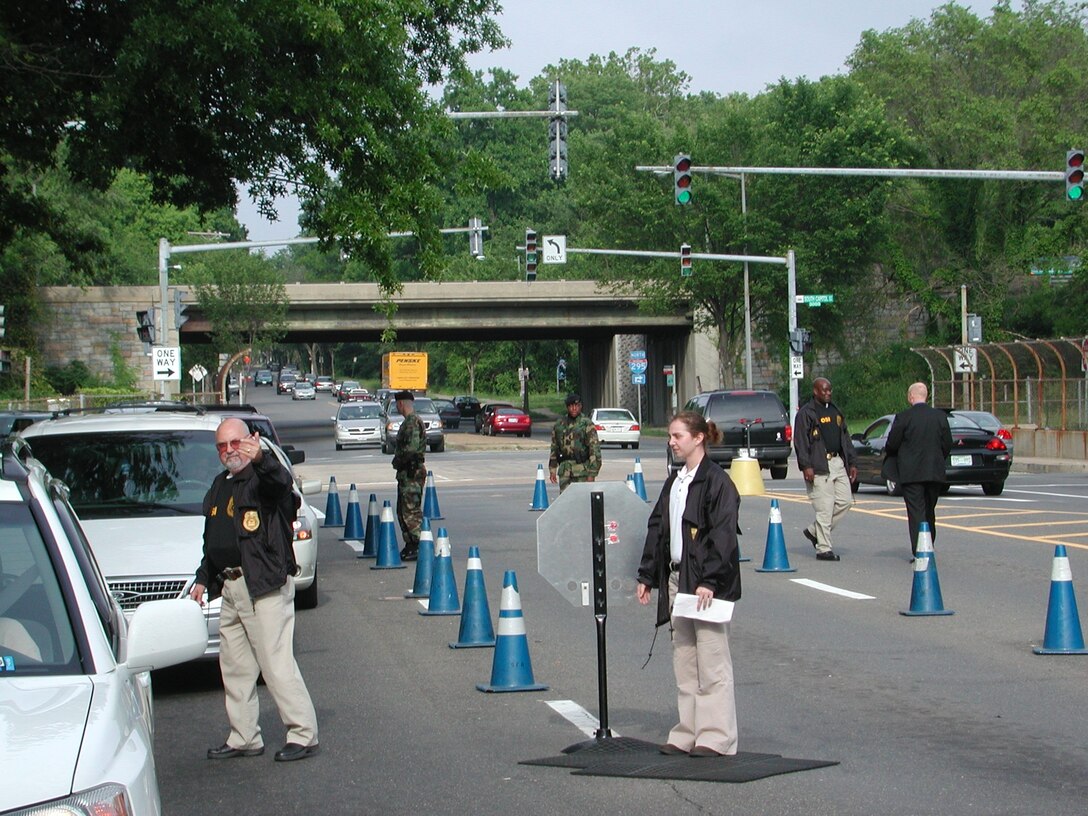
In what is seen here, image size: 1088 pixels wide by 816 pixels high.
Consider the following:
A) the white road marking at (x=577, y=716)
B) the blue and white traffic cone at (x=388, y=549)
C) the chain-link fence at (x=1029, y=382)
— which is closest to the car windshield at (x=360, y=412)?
the chain-link fence at (x=1029, y=382)

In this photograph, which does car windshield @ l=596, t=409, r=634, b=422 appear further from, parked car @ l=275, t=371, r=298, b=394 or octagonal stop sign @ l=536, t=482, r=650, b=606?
parked car @ l=275, t=371, r=298, b=394

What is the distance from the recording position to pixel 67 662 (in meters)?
4.54

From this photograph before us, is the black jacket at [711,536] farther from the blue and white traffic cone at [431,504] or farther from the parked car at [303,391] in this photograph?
the parked car at [303,391]

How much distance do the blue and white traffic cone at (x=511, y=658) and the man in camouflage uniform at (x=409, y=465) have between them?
702 centimetres

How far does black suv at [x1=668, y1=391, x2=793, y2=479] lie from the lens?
3052cm

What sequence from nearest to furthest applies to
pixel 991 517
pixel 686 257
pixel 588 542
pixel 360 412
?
pixel 588 542, pixel 991 517, pixel 686 257, pixel 360 412

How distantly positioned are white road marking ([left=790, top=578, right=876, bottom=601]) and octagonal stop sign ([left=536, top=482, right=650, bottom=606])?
6.03 metres

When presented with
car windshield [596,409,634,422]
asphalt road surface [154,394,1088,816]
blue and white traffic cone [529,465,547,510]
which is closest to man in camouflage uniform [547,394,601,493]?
asphalt road surface [154,394,1088,816]

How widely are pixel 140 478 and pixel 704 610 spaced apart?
17.4 ft

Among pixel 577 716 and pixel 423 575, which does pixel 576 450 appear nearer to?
pixel 423 575

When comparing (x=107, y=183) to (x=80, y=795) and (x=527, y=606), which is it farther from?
(x=80, y=795)

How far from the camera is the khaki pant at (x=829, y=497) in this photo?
16219 mm

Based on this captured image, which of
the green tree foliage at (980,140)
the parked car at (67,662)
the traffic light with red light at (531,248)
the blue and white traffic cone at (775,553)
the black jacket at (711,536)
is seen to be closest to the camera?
the parked car at (67,662)

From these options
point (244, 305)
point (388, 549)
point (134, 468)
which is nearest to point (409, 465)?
point (388, 549)
